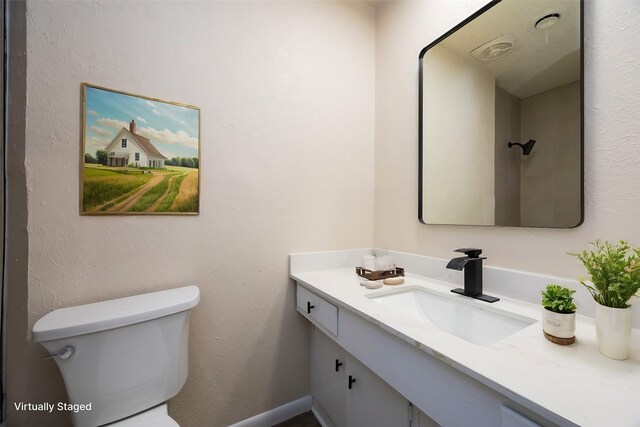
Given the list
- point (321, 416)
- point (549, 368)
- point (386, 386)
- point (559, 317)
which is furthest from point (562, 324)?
point (321, 416)

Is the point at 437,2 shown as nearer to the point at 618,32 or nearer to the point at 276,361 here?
the point at 618,32

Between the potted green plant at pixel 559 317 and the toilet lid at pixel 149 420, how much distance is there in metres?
1.13

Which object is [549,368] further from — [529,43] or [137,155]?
[137,155]

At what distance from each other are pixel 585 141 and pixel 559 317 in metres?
0.56

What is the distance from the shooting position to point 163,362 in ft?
3.09

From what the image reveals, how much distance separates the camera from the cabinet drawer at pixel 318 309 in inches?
40.3

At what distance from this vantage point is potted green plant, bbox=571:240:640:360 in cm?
56

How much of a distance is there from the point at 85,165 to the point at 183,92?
477 mm

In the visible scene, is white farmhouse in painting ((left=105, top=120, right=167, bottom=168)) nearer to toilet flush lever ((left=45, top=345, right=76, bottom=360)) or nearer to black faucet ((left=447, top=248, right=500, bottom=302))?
toilet flush lever ((left=45, top=345, right=76, bottom=360))

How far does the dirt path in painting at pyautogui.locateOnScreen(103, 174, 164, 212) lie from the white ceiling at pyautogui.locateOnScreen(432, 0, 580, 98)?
144cm

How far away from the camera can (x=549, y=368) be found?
0.53m

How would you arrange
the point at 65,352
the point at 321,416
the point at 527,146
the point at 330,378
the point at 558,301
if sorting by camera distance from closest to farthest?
the point at 558,301 → the point at 65,352 → the point at 527,146 → the point at 330,378 → the point at 321,416

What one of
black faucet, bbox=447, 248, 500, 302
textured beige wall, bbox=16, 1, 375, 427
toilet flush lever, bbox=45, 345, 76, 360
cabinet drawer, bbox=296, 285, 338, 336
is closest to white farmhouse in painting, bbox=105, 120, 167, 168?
textured beige wall, bbox=16, 1, 375, 427

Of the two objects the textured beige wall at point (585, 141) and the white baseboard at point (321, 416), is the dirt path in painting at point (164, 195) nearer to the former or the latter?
the textured beige wall at point (585, 141)
